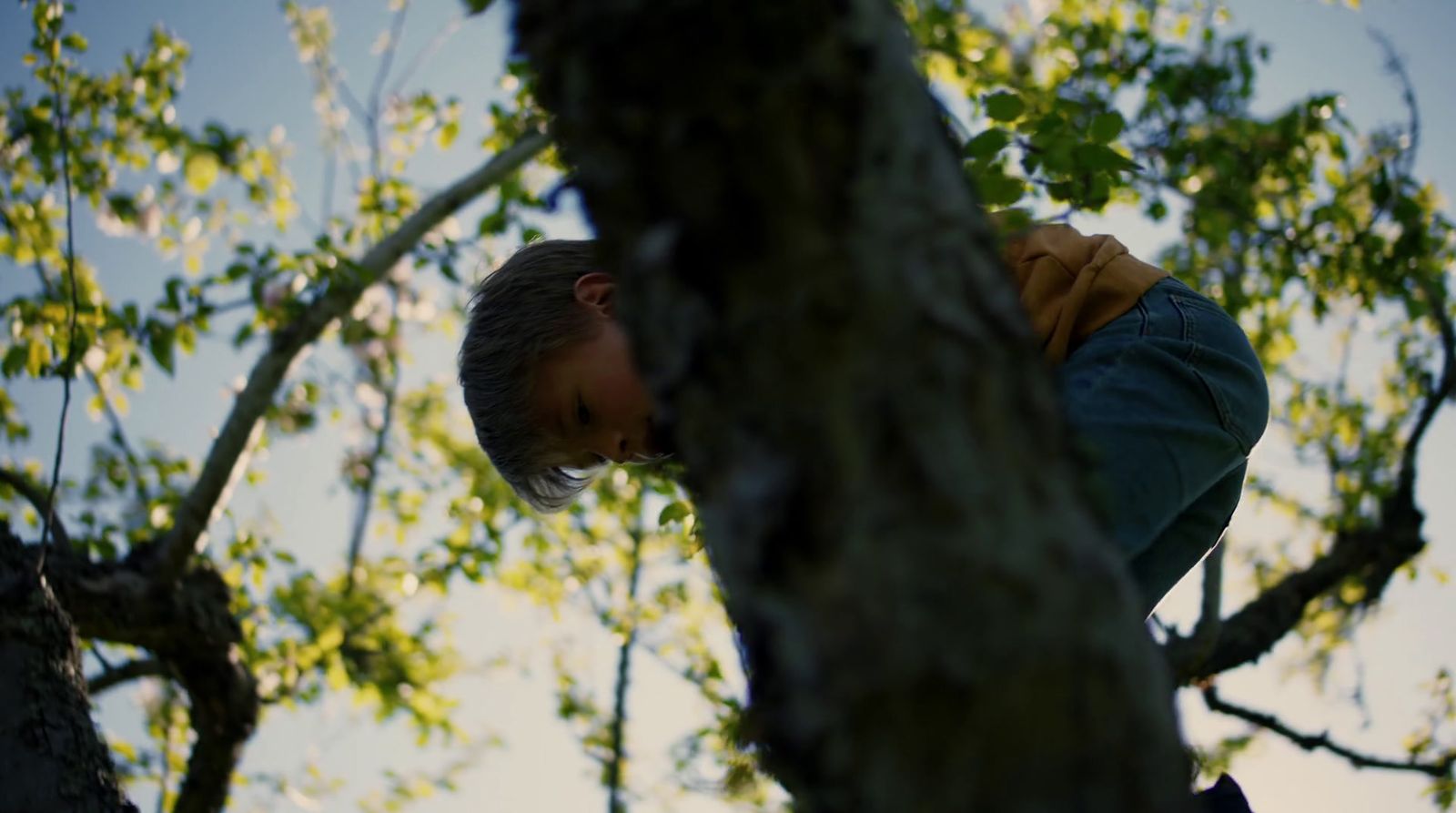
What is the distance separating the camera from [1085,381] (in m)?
1.56

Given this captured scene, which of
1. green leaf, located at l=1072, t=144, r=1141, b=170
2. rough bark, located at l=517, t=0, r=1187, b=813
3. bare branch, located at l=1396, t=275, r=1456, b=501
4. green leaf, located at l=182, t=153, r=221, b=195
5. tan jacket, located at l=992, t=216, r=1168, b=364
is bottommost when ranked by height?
rough bark, located at l=517, t=0, r=1187, b=813

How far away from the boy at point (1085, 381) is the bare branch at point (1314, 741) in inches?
80.8

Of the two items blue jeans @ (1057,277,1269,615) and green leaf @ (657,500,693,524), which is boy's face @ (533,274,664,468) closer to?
green leaf @ (657,500,693,524)

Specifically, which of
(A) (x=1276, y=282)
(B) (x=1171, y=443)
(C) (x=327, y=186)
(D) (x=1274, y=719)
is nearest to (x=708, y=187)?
(B) (x=1171, y=443)

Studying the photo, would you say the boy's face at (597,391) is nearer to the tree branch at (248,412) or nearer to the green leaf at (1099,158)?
the green leaf at (1099,158)

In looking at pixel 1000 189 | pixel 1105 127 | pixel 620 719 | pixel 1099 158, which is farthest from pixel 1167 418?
pixel 620 719

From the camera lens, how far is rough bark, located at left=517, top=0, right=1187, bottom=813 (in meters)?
0.55

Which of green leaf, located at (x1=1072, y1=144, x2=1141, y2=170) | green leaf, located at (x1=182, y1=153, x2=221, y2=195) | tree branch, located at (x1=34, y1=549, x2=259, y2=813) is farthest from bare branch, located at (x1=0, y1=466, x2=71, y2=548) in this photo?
green leaf, located at (x1=1072, y1=144, x2=1141, y2=170)

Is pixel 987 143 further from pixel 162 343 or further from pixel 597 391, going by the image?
pixel 162 343

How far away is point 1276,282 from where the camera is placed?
5.62 metres

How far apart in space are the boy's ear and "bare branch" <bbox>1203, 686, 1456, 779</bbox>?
2.88m

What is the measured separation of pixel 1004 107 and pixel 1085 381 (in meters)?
1.03

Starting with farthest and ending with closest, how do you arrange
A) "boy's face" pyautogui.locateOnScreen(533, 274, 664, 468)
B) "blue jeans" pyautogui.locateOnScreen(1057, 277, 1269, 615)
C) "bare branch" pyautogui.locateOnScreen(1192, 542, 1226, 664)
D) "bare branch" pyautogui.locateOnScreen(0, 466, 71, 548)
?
"bare branch" pyautogui.locateOnScreen(1192, 542, 1226, 664) → "bare branch" pyautogui.locateOnScreen(0, 466, 71, 548) → "boy's face" pyautogui.locateOnScreen(533, 274, 664, 468) → "blue jeans" pyautogui.locateOnScreen(1057, 277, 1269, 615)

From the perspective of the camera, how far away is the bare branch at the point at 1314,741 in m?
3.69
